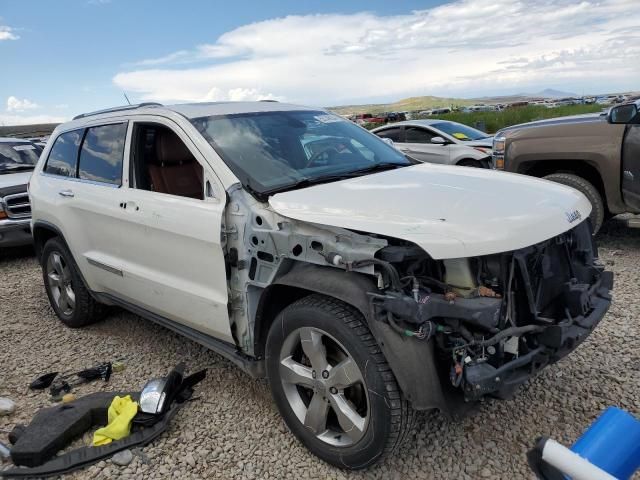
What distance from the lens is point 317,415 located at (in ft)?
8.74

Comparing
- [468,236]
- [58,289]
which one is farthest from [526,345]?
[58,289]

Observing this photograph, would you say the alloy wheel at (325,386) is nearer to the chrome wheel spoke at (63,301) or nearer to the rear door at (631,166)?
the chrome wheel spoke at (63,301)

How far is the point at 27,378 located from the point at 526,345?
359 cm

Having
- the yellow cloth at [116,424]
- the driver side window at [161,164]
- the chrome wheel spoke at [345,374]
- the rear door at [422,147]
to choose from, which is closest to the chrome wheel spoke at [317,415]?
the chrome wheel spoke at [345,374]

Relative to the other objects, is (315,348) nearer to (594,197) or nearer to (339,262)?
(339,262)

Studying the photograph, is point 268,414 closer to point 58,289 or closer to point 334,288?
point 334,288

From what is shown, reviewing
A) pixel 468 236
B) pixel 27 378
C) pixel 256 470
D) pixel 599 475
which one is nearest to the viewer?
pixel 599 475

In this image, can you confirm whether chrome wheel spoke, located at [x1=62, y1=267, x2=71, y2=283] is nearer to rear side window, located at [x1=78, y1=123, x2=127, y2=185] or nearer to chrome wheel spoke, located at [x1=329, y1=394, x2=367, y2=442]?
rear side window, located at [x1=78, y1=123, x2=127, y2=185]

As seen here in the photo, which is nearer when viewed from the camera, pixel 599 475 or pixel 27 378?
pixel 599 475

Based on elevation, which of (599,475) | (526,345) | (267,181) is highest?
(267,181)

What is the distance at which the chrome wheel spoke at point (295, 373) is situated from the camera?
2.66 m

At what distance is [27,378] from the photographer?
3.98 meters

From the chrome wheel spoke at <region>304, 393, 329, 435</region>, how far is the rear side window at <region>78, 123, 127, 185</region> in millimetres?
2180

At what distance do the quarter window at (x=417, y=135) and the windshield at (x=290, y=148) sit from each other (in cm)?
721
